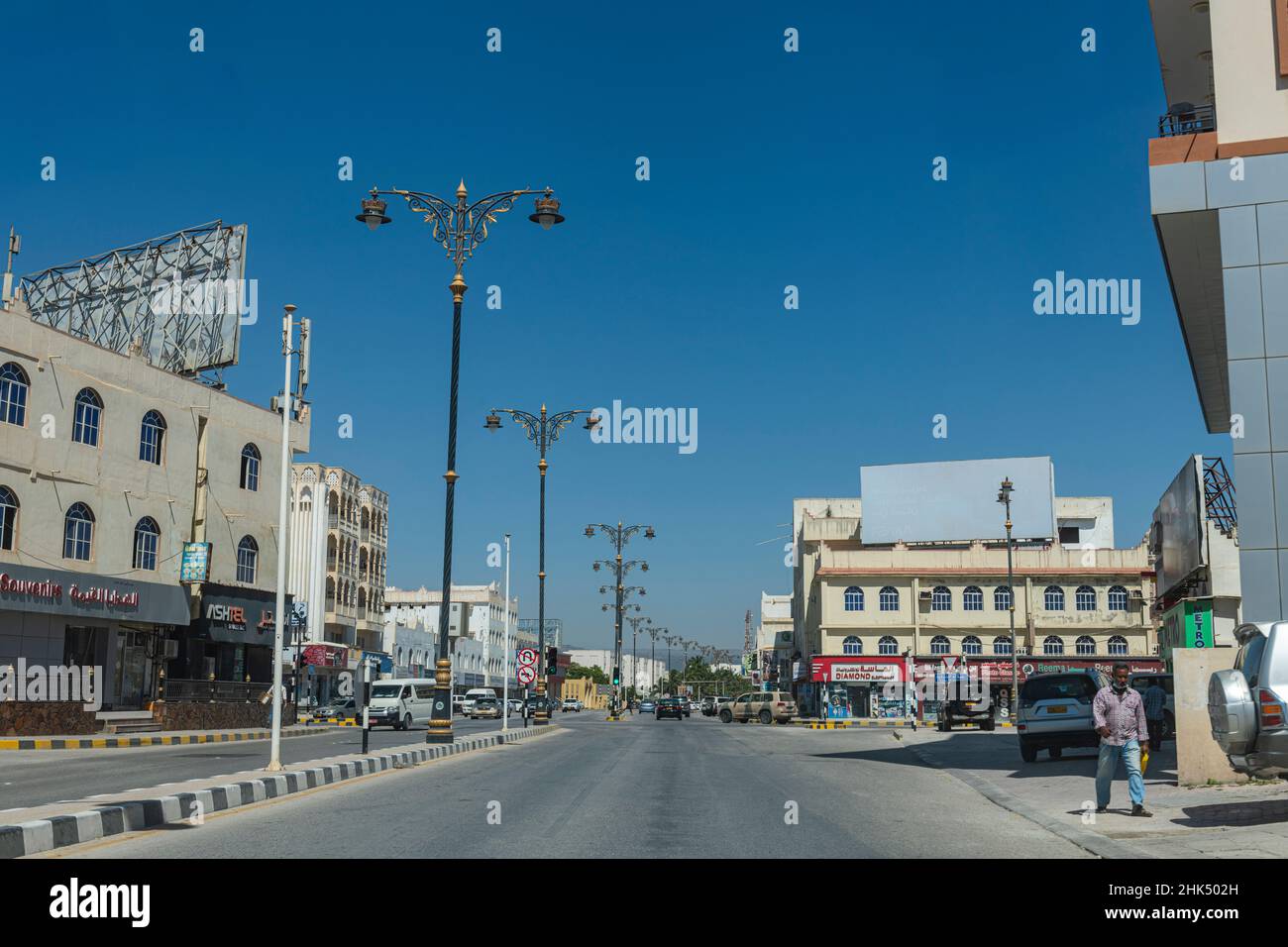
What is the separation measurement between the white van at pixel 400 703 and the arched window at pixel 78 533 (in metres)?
13.7

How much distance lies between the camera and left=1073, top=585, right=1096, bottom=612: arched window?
7188cm

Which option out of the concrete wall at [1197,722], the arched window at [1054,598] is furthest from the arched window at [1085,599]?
the concrete wall at [1197,722]

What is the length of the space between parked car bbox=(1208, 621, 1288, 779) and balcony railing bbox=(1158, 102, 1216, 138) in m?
10.9

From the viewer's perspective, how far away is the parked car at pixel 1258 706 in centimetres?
1115

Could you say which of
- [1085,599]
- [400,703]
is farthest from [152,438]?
[1085,599]

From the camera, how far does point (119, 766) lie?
72.0 feet

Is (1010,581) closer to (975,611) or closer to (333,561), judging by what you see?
(975,611)

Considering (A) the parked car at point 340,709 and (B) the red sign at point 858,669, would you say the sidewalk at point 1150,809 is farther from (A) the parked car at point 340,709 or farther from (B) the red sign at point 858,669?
(B) the red sign at point 858,669

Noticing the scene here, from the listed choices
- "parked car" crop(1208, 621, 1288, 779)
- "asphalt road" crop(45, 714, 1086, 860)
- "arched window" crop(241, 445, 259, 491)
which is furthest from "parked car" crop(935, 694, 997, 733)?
"parked car" crop(1208, 621, 1288, 779)

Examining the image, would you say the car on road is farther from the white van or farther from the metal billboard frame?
the metal billboard frame

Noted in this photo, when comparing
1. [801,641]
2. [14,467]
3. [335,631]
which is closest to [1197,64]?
[14,467]

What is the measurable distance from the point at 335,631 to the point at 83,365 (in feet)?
120

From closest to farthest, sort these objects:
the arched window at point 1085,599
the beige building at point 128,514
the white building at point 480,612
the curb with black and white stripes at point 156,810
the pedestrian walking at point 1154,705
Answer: the curb with black and white stripes at point 156,810 → the pedestrian walking at point 1154,705 → the beige building at point 128,514 → the arched window at point 1085,599 → the white building at point 480,612
